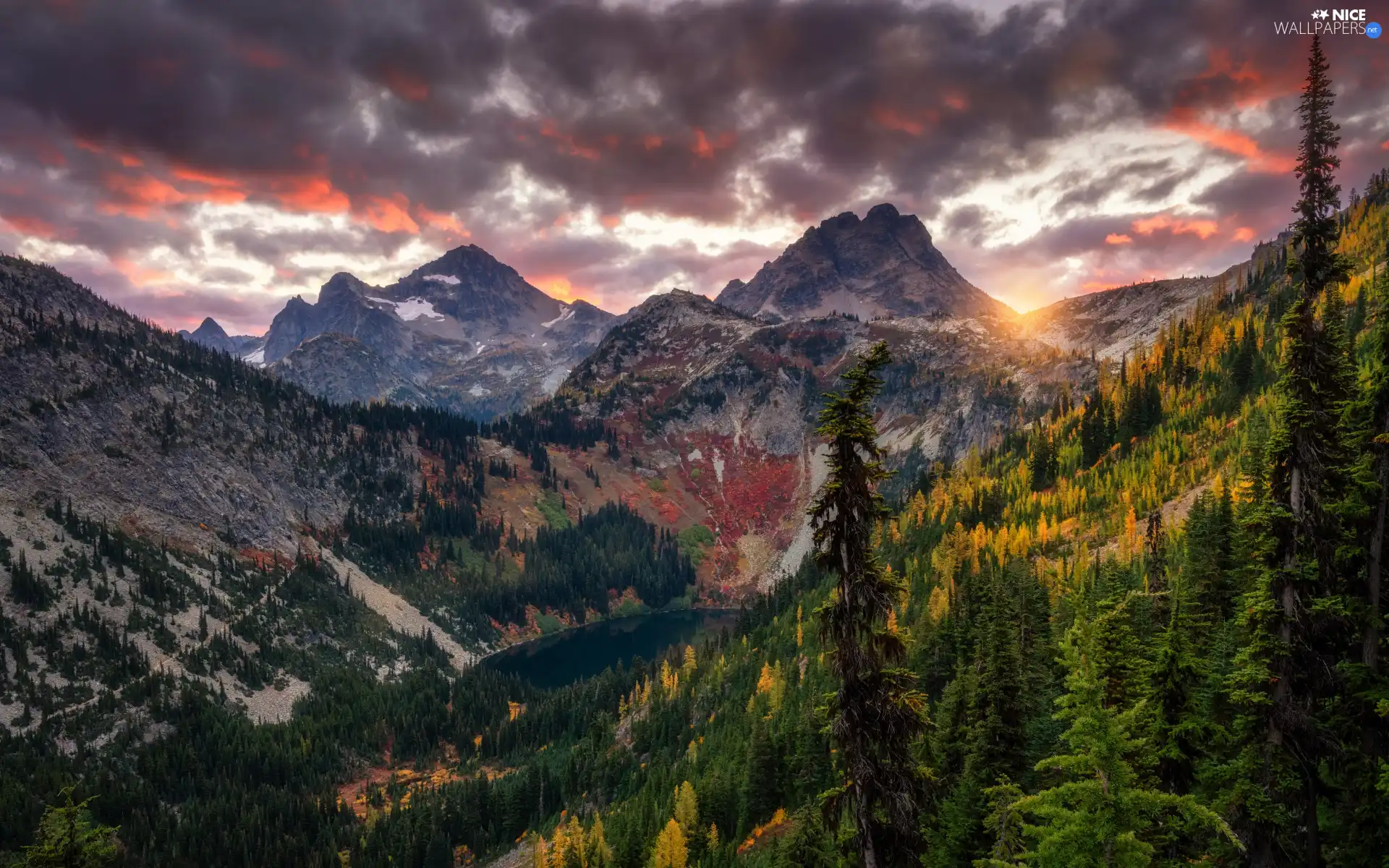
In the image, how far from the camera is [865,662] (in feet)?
53.4

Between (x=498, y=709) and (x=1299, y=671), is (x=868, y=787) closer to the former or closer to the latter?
(x=1299, y=671)

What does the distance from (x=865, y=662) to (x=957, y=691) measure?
2666 cm

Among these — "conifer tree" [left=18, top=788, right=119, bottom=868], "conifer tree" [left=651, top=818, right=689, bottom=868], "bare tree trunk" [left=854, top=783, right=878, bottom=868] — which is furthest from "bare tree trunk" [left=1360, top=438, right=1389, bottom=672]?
"conifer tree" [left=651, top=818, right=689, bottom=868]

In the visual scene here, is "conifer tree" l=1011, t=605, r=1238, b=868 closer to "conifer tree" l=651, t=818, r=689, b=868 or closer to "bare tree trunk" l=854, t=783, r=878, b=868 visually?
"bare tree trunk" l=854, t=783, r=878, b=868

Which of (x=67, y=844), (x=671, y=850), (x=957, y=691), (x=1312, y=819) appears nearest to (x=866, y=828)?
(x=1312, y=819)

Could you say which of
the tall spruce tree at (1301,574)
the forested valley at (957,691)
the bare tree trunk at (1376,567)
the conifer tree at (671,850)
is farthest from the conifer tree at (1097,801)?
the conifer tree at (671,850)

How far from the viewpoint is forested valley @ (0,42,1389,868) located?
1759 centimetres

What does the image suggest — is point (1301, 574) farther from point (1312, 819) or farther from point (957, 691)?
point (957, 691)

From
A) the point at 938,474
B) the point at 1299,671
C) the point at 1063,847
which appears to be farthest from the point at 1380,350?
the point at 938,474

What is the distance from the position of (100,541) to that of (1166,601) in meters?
228

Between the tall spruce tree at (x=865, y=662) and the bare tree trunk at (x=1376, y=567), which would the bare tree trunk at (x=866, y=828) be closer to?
the tall spruce tree at (x=865, y=662)

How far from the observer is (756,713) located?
9944cm

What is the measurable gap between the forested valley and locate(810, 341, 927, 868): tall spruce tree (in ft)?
0.27

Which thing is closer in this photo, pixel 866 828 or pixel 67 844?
pixel 866 828
